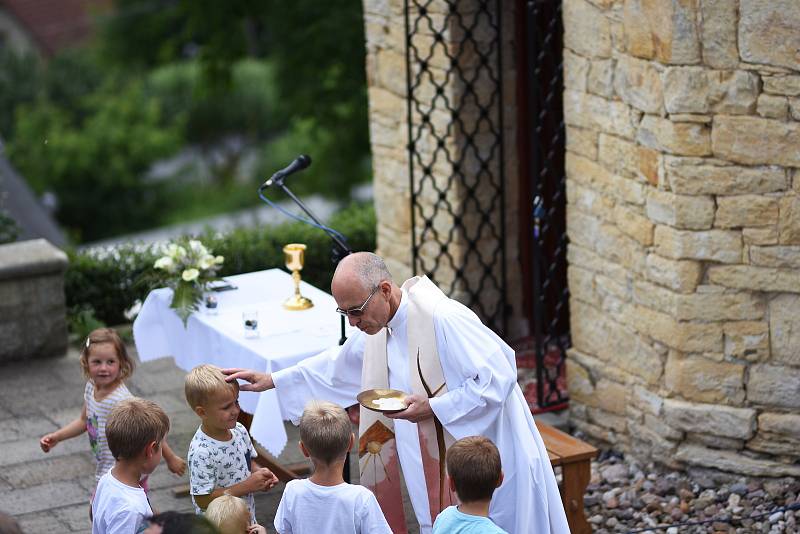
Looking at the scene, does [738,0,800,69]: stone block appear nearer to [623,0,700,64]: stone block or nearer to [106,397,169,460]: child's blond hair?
[623,0,700,64]: stone block

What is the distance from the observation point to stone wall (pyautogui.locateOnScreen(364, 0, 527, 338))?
8.67 meters

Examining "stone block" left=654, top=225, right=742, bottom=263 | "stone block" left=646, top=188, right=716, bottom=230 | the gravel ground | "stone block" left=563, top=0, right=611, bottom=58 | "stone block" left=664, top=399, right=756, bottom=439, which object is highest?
"stone block" left=563, top=0, right=611, bottom=58

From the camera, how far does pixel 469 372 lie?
5.47m

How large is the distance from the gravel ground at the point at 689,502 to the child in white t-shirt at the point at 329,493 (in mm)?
2319

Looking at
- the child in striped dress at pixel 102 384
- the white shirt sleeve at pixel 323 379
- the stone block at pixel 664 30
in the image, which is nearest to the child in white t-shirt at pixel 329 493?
the white shirt sleeve at pixel 323 379

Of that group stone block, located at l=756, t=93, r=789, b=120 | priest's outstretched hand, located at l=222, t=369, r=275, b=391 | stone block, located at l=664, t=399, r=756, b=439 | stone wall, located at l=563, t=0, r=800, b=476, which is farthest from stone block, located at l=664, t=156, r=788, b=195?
priest's outstretched hand, located at l=222, t=369, r=275, b=391

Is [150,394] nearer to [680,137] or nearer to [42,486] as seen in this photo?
[42,486]

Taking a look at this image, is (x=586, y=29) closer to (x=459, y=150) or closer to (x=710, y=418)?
(x=459, y=150)

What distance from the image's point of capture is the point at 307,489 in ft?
16.3

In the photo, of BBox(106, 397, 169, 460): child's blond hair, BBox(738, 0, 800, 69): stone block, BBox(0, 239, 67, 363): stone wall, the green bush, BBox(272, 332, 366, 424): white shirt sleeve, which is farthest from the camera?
the green bush

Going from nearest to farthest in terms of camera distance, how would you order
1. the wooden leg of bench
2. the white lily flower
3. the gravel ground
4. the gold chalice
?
the wooden leg of bench → the gravel ground → the gold chalice → the white lily flower

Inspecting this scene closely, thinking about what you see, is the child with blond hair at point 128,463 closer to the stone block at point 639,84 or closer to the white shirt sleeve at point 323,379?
the white shirt sleeve at point 323,379

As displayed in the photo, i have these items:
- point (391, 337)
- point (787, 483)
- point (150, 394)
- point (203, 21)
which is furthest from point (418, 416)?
point (203, 21)

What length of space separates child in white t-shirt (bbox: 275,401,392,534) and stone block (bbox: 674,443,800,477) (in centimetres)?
277
